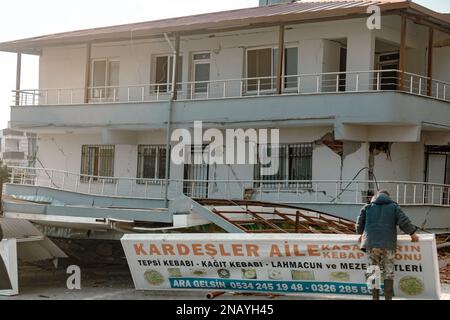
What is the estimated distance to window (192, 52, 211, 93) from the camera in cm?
2211

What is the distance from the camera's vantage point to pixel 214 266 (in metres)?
11.6

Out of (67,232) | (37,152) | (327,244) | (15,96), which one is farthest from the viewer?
(37,152)

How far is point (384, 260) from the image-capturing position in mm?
10336

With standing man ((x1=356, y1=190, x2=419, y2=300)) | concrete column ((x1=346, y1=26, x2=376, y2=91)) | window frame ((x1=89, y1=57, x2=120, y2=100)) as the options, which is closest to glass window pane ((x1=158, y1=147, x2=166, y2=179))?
window frame ((x1=89, y1=57, x2=120, y2=100))

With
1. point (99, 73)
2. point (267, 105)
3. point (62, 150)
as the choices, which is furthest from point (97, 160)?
point (267, 105)

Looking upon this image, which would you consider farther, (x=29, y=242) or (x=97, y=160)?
(x=97, y=160)

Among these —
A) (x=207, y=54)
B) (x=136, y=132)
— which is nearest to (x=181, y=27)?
(x=207, y=54)

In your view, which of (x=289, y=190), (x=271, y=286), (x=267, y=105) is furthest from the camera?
(x=289, y=190)

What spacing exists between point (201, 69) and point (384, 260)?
13.1 metres

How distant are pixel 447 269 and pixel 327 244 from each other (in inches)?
219

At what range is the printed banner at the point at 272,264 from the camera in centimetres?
1050

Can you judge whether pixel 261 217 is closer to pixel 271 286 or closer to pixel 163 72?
pixel 271 286
